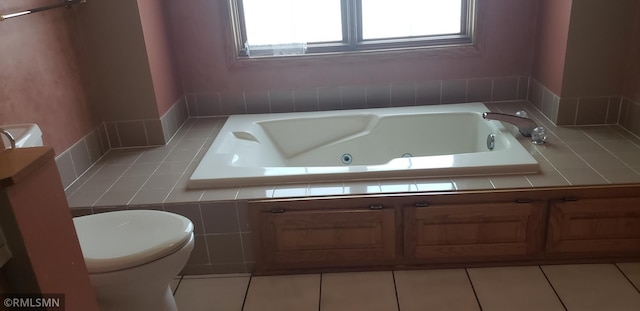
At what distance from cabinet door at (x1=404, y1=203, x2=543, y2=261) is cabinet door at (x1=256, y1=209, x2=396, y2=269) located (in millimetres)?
109

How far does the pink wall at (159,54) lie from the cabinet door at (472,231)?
1.50 m

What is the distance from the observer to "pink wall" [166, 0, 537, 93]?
282cm

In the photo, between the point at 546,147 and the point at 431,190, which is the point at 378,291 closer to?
the point at 431,190

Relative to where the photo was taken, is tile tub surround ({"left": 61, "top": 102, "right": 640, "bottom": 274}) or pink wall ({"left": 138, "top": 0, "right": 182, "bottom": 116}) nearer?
tile tub surround ({"left": 61, "top": 102, "right": 640, "bottom": 274})

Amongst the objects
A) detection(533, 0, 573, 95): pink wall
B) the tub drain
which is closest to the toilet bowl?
the tub drain

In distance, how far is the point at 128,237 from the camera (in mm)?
1652

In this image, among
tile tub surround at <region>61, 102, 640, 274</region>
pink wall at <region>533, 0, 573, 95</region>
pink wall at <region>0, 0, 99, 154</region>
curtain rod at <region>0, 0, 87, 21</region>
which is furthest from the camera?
pink wall at <region>533, 0, 573, 95</region>

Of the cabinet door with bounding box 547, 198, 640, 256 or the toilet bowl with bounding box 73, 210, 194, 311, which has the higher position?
the toilet bowl with bounding box 73, 210, 194, 311

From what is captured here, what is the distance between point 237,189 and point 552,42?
1833 millimetres

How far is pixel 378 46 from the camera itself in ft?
9.56

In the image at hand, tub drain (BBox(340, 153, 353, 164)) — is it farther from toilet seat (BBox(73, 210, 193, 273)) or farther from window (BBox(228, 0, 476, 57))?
toilet seat (BBox(73, 210, 193, 273))

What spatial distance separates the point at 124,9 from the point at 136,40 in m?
0.16

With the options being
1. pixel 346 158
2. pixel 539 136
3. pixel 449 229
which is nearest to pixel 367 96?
pixel 346 158

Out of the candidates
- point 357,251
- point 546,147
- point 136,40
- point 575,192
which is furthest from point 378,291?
point 136,40
